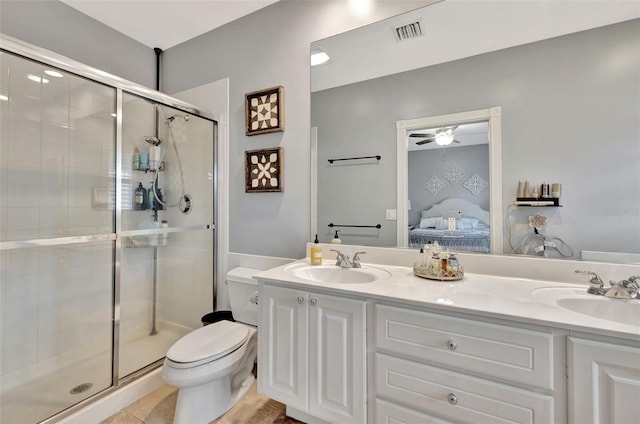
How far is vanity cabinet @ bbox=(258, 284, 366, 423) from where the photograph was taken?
112 centimetres

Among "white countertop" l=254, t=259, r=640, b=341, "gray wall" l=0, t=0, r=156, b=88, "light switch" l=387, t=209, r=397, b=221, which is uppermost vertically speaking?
"gray wall" l=0, t=0, r=156, b=88

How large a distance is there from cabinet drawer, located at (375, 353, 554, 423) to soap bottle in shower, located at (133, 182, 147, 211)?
71.9 inches

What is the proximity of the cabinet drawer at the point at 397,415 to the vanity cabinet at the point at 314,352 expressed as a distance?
0.21 ft

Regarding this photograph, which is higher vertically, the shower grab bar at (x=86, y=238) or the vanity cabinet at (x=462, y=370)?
the shower grab bar at (x=86, y=238)

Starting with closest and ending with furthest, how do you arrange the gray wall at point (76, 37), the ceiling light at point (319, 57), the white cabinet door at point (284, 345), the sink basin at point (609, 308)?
the sink basin at point (609, 308)
the white cabinet door at point (284, 345)
the gray wall at point (76, 37)
the ceiling light at point (319, 57)

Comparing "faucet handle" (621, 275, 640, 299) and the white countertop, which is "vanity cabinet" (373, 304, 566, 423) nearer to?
the white countertop

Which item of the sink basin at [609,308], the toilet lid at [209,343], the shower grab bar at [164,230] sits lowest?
the toilet lid at [209,343]

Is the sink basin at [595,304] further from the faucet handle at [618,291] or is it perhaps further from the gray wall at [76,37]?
the gray wall at [76,37]

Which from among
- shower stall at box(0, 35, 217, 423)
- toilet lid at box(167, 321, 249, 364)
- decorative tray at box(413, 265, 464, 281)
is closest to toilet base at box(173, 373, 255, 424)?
toilet lid at box(167, 321, 249, 364)

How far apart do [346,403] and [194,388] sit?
79 centimetres

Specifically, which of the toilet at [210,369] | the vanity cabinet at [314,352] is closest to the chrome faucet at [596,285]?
the vanity cabinet at [314,352]

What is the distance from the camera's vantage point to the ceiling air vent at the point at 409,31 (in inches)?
58.5

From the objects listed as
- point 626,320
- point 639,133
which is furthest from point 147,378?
point 639,133

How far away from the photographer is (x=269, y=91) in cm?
189
